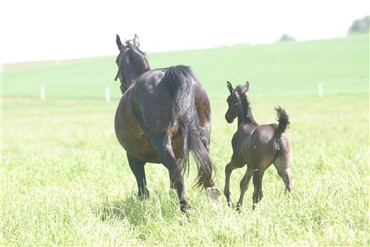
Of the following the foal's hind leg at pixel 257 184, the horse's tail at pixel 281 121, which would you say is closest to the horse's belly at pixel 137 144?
the foal's hind leg at pixel 257 184

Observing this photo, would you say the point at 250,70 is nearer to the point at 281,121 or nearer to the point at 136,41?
Answer: the point at 136,41

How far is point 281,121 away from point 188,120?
1035mm

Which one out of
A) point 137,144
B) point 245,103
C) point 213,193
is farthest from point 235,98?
point 137,144

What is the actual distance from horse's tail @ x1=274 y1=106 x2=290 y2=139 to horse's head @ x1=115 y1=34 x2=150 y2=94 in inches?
89.4

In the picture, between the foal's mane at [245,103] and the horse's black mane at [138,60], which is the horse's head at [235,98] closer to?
the foal's mane at [245,103]

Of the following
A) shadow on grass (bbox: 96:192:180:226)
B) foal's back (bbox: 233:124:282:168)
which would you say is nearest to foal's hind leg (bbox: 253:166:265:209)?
foal's back (bbox: 233:124:282:168)

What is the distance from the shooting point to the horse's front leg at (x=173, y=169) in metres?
5.87

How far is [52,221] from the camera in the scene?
5340 millimetres

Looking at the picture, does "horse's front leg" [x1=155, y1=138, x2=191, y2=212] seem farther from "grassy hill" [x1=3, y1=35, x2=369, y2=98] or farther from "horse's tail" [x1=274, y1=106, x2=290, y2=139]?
"grassy hill" [x1=3, y1=35, x2=369, y2=98]

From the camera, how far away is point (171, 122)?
6.25 m

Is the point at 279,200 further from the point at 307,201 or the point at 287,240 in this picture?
the point at 287,240

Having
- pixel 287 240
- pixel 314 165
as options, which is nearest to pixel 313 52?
pixel 314 165

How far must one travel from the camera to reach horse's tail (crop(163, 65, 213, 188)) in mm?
6086

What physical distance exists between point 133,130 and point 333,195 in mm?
2491
